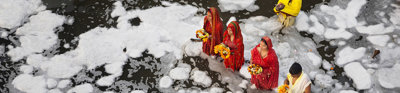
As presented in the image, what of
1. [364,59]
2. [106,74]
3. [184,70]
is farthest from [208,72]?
[364,59]

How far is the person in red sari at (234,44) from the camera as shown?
13.4 ft

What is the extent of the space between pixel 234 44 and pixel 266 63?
53cm

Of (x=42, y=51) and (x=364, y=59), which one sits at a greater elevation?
(x=42, y=51)

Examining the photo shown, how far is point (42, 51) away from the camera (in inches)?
209

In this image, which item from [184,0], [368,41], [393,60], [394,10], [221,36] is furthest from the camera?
[184,0]

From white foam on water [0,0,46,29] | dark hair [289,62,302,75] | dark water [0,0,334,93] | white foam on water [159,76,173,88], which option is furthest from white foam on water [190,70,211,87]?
white foam on water [0,0,46,29]

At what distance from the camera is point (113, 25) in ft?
19.0

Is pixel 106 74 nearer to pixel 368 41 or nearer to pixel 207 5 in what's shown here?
pixel 207 5

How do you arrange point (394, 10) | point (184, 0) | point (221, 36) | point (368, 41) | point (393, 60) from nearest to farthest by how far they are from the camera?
point (221, 36), point (393, 60), point (368, 41), point (394, 10), point (184, 0)

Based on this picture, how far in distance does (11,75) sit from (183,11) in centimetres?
316

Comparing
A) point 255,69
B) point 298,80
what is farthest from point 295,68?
point 255,69

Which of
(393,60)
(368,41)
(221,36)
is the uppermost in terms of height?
(221,36)

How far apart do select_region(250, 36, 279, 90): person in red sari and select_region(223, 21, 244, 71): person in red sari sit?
0.26m

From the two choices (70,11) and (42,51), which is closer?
(42,51)
